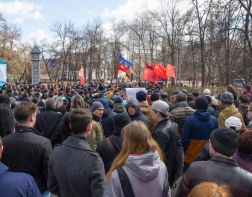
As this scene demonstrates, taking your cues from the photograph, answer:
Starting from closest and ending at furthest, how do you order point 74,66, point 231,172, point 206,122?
point 231,172 → point 206,122 → point 74,66

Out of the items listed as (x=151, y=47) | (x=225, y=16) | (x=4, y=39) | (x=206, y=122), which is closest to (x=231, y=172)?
(x=206, y=122)

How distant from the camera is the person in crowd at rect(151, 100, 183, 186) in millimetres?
4980

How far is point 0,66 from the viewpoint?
1183cm

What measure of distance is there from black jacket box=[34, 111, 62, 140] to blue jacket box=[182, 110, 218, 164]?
229 cm

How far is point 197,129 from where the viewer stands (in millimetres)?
5934

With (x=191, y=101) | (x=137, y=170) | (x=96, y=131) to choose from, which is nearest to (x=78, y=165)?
(x=137, y=170)

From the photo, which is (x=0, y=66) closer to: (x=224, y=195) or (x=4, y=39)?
(x=224, y=195)

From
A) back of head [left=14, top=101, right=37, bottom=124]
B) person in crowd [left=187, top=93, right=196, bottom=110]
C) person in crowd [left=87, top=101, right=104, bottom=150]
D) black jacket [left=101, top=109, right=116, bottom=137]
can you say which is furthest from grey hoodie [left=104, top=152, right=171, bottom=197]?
person in crowd [left=187, top=93, right=196, bottom=110]

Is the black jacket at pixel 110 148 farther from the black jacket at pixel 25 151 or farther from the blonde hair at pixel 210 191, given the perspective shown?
the blonde hair at pixel 210 191

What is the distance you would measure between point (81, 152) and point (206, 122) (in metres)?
2.98

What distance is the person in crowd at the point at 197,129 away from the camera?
19.4 ft

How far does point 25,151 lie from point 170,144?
203cm

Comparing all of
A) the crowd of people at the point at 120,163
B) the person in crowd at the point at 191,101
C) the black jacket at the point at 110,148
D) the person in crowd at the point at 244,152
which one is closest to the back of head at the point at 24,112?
the crowd of people at the point at 120,163

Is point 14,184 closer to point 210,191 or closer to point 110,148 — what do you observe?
point 210,191
